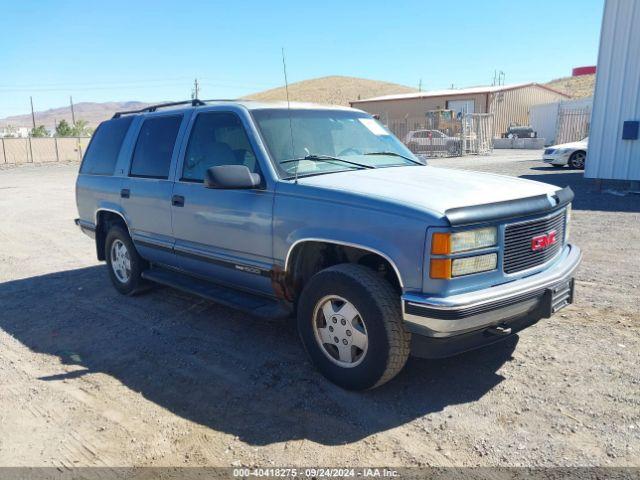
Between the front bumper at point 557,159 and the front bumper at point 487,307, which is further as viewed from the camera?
the front bumper at point 557,159

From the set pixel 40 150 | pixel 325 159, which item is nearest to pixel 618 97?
pixel 325 159

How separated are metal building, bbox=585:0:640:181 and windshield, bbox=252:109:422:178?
32.0 ft

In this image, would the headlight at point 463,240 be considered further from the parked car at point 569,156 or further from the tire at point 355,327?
the parked car at point 569,156

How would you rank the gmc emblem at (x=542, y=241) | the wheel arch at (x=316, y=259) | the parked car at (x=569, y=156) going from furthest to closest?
the parked car at (x=569, y=156) → the wheel arch at (x=316, y=259) → the gmc emblem at (x=542, y=241)

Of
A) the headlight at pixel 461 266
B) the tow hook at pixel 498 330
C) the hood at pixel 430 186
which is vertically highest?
the hood at pixel 430 186

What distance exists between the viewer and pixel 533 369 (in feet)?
12.8

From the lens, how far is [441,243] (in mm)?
3098

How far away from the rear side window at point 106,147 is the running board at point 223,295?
1.42 metres

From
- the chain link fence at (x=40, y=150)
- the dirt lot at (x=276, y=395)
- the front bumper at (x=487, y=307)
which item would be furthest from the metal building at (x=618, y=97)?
the chain link fence at (x=40, y=150)

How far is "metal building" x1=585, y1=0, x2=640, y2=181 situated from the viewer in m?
12.0

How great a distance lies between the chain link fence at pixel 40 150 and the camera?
124ft

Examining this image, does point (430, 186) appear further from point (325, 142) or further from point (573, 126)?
point (573, 126)

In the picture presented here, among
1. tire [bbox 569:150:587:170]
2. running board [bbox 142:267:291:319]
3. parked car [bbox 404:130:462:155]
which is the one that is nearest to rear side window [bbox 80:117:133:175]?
running board [bbox 142:267:291:319]

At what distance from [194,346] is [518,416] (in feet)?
8.68
